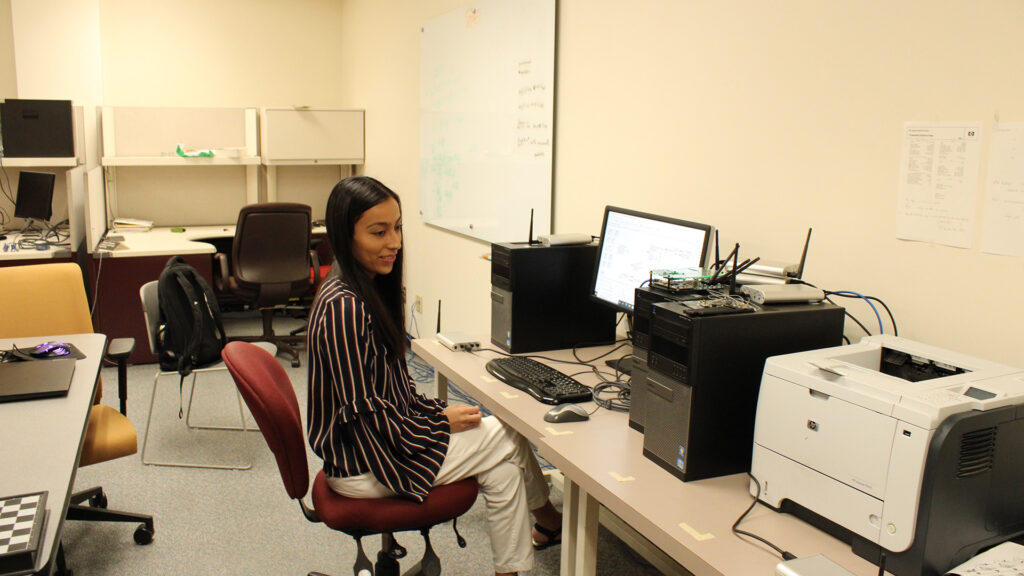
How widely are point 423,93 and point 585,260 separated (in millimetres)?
2206

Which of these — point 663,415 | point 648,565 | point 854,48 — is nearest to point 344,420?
point 663,415

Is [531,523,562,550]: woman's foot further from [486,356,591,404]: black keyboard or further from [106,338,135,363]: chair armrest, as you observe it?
[106,338,135,363]: chair armrest

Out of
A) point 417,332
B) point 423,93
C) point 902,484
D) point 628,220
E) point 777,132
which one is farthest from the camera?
point 417,332

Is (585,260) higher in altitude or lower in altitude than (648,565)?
higher

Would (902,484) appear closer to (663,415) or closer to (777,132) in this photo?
(663,415)

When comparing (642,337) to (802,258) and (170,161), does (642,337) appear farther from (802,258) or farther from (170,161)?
(170,161)

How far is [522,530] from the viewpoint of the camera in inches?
71.9

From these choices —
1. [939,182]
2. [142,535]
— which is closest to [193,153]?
[142,535]

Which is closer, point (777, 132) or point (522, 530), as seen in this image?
point (522, 530)

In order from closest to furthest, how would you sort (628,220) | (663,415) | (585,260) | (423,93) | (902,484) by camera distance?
(902,484) → (663,415) → (628,220) → (585,260) → (423,93)

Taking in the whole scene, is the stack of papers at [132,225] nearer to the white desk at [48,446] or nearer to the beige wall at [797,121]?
the beige wall at [797,121]

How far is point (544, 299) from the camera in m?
2.32

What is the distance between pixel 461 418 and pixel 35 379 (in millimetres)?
1144

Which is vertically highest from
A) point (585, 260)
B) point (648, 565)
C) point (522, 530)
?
point (585, 260)
